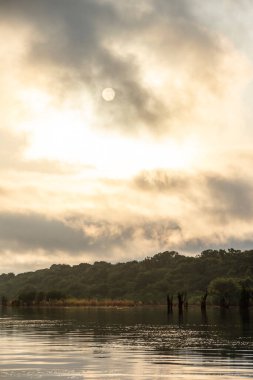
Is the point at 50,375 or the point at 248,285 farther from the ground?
the point at 248,285

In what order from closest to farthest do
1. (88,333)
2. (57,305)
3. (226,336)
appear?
(226,336), (88,333), (57,305)

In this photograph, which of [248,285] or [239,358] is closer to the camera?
[239,358]

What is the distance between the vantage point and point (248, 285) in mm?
189375

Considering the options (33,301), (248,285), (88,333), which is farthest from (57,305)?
(88,333)

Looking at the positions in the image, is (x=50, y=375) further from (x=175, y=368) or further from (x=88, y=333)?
(x=88, y=333)

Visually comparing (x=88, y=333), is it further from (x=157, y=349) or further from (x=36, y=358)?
(x=36, y=358)

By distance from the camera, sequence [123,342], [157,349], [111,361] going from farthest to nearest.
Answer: [123,342] → [157,349] → [111,361]

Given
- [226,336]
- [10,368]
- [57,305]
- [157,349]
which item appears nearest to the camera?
[10,368]

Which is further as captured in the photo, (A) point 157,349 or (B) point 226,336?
(B) point 226,336

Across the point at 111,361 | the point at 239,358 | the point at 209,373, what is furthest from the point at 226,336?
the point at 209,373

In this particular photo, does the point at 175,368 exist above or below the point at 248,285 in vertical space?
below

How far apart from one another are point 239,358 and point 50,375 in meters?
12.2

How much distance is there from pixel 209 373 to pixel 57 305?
154067 millimetres

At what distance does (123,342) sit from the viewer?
46.1m
